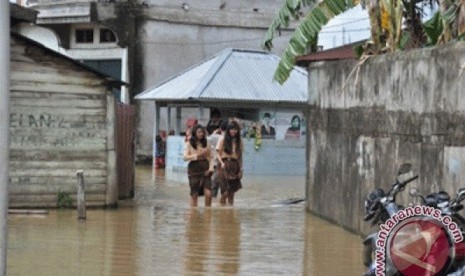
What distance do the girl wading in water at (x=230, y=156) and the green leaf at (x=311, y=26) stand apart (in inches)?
76.4

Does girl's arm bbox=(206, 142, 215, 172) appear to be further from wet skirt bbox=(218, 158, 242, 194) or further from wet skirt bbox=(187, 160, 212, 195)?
wet skirt bbox=(218, 158, 242, 194)

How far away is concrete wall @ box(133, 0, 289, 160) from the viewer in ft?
122

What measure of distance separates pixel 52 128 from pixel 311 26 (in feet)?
15.2

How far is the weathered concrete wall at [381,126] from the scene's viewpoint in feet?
33.4

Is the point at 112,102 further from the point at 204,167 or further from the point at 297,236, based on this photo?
the point at 297,236

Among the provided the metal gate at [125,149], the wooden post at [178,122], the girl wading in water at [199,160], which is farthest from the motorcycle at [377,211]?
the wooden post at [178,122]

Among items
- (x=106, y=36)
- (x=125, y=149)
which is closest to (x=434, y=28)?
(x=125, y=149)

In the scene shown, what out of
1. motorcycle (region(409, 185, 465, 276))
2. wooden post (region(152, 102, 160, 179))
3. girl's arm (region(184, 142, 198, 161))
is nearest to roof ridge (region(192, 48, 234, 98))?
wooden post (region(152, 102, 160, 179))

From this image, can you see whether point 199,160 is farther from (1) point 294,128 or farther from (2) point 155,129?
(2) point 155,129

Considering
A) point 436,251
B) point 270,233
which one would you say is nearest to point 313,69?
point 270,233

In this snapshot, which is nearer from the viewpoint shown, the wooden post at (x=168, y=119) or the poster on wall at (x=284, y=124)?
the poster on wall at (x=284, y=124)

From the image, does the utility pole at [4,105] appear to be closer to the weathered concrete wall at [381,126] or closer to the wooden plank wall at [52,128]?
the weathered concrete wall at [381,126]

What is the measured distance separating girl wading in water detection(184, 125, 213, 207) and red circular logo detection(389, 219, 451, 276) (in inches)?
422

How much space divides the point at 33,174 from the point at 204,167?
3003mm
